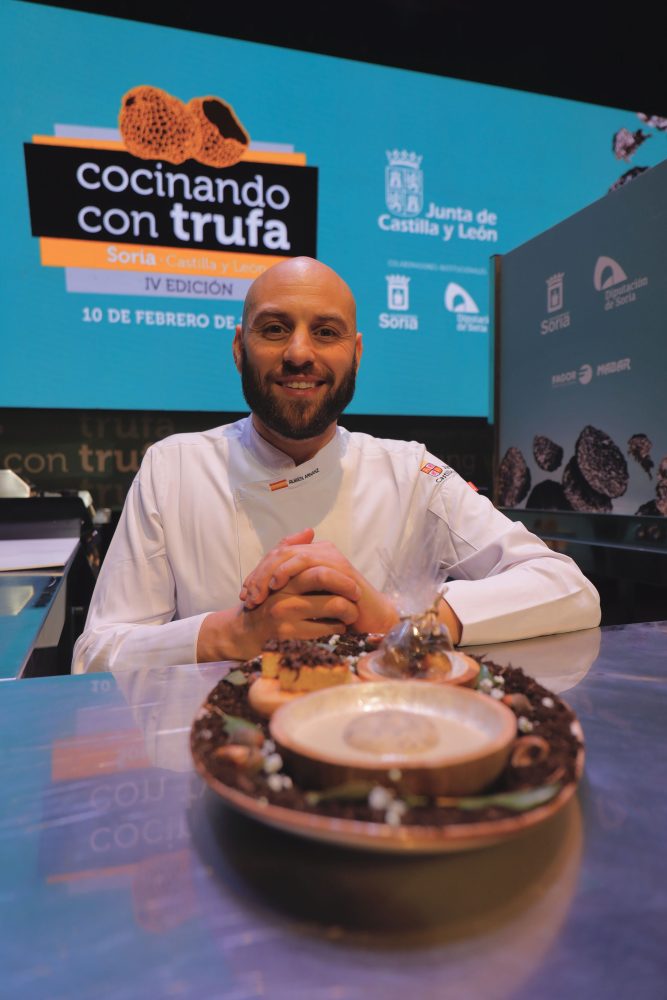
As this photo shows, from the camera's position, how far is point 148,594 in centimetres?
159

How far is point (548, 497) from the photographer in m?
2.60

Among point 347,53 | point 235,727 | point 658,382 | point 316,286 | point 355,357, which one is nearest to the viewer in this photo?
point 235,727

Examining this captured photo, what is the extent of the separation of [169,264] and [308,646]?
3005 millimetres

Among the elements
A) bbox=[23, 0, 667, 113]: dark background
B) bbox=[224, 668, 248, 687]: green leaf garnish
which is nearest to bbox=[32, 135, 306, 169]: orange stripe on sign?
bbox=[23, 0, 667, 113]: dark background

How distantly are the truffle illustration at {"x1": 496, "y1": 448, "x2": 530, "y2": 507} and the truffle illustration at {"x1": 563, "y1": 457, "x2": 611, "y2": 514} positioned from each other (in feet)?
0.84

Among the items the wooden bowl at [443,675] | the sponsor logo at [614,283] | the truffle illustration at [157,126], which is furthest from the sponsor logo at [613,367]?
the truffle illustration at [157,126]

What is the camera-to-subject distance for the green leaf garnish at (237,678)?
722 mm

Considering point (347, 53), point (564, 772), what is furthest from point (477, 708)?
point (347, 53)

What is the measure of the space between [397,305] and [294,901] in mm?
3475

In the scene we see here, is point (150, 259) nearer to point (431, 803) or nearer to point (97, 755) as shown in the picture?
point (97, 755)

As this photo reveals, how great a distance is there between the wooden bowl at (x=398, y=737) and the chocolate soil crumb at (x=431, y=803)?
20 mm

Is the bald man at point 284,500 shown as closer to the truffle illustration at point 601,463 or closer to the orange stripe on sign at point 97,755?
the orange stripe on sign at point 97,755

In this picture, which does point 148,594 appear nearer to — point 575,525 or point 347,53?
point 575,525

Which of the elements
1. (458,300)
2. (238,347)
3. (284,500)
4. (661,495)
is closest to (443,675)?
(284,500)
